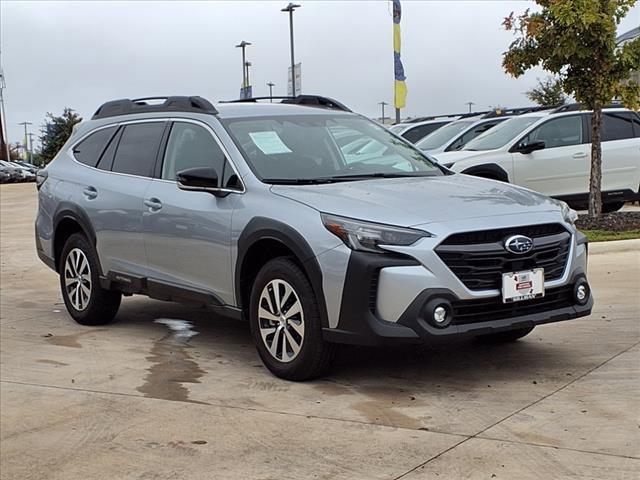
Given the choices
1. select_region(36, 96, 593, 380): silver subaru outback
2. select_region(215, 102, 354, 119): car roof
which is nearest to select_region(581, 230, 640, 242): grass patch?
select_region(36, 96, 593, 380): silver subaru outback

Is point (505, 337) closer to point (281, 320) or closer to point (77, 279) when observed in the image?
point (281, 320)

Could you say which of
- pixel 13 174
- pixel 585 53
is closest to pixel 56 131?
pixel 13 174

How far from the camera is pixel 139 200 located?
6883mm

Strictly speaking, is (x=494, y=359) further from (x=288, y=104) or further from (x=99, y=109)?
(x=99, y=109)

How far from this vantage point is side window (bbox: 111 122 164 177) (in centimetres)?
706

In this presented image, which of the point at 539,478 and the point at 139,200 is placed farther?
the point at 139,200

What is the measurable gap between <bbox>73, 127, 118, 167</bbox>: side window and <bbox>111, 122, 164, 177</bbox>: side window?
295mm

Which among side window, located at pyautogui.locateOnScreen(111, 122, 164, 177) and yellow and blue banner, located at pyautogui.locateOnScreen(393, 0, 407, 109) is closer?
side window, located at pyautogui.locateOnScreen(111, 122, 164, 177)

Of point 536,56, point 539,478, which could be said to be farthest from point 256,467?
point 536,56

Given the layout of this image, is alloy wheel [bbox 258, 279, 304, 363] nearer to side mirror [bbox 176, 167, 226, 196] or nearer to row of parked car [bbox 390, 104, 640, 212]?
side mirror [bbox 176, 167, 226, 196]

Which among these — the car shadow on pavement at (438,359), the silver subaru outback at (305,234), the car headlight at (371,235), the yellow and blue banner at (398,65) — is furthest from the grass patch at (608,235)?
the yellow and blue banner at (398,65)

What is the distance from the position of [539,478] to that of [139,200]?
4019mm

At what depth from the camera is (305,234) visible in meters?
5.29

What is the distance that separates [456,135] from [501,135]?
191 centimetres
